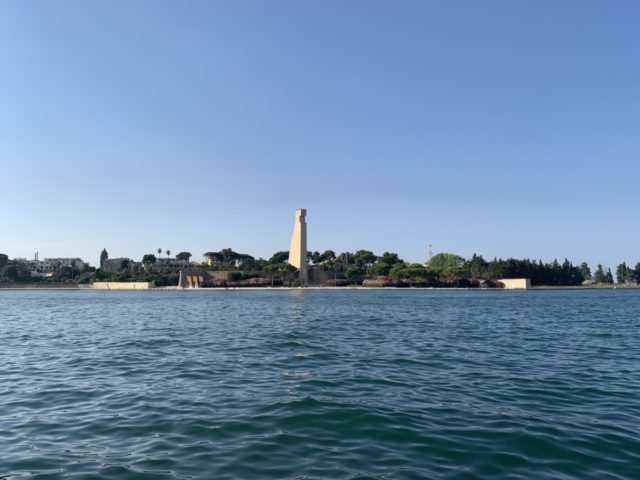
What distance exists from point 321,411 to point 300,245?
522 feet

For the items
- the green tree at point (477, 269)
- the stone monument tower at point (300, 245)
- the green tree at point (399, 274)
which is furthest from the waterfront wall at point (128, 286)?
the green tree at point (477, 269)

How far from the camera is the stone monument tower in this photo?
545 feet

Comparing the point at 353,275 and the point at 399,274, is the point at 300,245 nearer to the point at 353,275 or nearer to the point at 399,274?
the point at 353,275

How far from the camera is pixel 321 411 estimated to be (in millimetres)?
11055

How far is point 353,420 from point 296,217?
159m

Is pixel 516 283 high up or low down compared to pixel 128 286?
up

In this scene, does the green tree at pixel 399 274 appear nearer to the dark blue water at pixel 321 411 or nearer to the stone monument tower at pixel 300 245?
the stone monument tower at pixel 300 245

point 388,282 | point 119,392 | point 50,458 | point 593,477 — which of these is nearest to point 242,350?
point 119,392

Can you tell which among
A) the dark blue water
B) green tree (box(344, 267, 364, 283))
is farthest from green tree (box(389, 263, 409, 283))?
the dark blue water

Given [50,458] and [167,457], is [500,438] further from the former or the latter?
[50,458]

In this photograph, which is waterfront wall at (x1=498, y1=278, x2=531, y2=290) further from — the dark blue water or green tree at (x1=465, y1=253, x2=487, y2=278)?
the dark blue water

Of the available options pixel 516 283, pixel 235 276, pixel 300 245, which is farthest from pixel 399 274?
pixel 235 276

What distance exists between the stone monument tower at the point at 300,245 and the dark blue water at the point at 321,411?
14383cm

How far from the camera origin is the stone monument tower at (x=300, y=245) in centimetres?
16612
